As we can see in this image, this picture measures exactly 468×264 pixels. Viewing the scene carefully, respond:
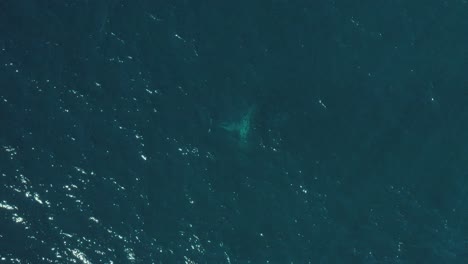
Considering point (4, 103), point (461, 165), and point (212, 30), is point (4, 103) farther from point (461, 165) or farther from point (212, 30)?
point (461, 165)

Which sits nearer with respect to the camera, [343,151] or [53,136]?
[53,136]

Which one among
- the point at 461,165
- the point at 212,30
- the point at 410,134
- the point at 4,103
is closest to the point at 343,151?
the point at 410,134

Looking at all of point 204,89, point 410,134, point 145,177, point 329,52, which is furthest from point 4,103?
point 410,134

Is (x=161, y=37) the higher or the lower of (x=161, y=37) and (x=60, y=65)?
the higher

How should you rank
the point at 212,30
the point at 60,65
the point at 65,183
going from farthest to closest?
1. the point at 212,30
2. the point at 60,65
3. the point at 65,183

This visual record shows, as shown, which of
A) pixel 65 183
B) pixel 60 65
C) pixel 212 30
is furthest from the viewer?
pixel 212 30

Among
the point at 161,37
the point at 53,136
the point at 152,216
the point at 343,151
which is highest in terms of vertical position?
the point at 161,37

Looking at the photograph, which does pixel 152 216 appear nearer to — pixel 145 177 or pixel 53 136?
pixel 145 177
